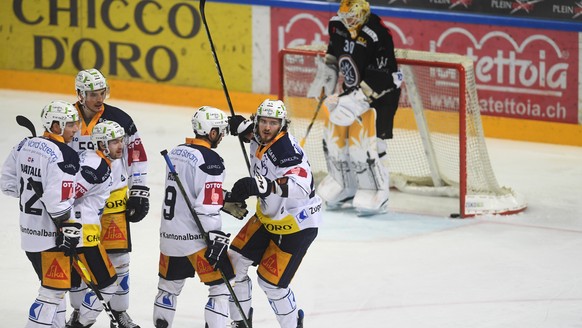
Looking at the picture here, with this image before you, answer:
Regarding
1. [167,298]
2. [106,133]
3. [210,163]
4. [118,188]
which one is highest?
[106,133]

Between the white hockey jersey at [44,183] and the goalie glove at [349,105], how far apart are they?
10.4 feet

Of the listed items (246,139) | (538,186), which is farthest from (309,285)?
(538,186)

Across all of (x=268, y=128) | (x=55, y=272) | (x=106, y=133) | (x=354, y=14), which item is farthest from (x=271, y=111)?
(x=354, y=14)

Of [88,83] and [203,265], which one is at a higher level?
[88,83]

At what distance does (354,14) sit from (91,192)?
3.12m

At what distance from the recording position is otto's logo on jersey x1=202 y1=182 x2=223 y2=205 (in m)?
6.34

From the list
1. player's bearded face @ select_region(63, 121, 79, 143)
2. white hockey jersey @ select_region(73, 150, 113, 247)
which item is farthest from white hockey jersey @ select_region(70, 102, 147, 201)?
player's bearded face @ select_region(63, 121, 79, 143)

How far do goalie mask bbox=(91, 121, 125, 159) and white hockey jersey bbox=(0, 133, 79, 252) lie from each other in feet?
0.73

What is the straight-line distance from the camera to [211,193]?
6.34 meters

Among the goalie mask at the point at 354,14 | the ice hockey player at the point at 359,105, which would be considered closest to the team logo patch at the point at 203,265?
the ice hockey player at the point at 359,105

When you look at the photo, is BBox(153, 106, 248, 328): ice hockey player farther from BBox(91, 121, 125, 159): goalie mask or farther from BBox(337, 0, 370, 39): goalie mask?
BBox(337, 0, 370, 39): goalie mask

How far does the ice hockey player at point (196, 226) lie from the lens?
6.36 metres

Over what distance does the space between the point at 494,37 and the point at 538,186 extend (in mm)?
1578

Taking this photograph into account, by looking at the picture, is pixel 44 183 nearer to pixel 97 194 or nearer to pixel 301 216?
pixel 97 194
